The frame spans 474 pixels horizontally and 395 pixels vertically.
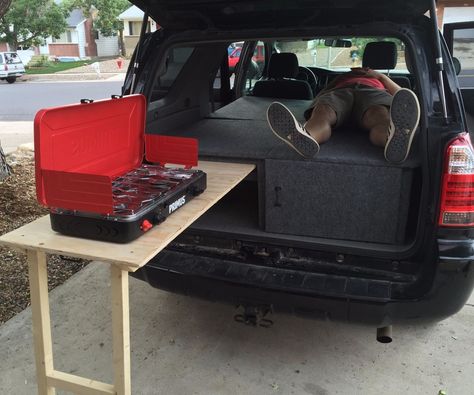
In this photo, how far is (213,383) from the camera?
2.53m

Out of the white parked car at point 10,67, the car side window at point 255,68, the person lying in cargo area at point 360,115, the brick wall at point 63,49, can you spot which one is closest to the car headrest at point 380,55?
the person lying in cargo area at point 360,115

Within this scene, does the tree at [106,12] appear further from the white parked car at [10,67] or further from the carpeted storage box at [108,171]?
the carpeted storage box at [108,171]

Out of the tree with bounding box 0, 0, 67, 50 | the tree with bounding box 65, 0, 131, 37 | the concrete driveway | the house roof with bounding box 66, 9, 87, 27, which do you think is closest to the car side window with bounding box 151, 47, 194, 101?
the concrete driveway

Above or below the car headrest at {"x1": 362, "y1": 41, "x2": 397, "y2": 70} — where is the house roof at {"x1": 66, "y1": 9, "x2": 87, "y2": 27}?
above

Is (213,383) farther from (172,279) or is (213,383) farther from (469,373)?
(469,373)

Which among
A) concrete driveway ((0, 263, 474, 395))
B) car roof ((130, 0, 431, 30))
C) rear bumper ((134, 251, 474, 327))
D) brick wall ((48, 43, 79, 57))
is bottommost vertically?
concrete driveway ((0, 263, 474, 395))

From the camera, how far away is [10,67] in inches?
866

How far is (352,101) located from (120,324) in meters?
2.24

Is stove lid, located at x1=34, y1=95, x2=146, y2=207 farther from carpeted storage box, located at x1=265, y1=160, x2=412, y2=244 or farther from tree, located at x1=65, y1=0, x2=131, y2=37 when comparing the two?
tree, located at x1=65, y1=0, x2=131, y2=37

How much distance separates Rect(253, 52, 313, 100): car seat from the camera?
4.87m

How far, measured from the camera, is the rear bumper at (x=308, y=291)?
6.93 feet

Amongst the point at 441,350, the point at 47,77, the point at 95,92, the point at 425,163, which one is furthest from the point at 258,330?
the point at 47,77

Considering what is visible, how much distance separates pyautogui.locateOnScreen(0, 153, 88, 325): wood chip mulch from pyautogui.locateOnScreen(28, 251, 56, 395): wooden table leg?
116 centimetres

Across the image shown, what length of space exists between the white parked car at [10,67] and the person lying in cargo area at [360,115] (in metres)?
21.5
